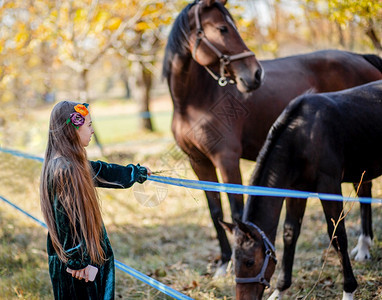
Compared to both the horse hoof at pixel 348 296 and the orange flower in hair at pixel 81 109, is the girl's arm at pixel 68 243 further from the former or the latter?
the horse hoof at pixel 348 296

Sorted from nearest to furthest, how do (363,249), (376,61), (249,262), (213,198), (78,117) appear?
(78,117) < (249,262) < (363,249) < (213,198) < (376,61)

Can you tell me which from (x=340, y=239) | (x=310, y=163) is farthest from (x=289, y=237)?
(x=310, y=163)

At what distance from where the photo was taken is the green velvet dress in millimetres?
2121

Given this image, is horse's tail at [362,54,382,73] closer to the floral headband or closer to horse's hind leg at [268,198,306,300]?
Result: horse's hind leg at [268,198,306,300]

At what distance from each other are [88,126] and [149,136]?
11.3 m

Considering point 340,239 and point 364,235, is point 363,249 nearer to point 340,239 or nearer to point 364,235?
point 364,235

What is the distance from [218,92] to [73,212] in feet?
7.44

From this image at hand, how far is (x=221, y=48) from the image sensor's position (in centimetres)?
371

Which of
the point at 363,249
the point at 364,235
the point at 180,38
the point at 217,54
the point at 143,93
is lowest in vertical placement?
the point at 363,249

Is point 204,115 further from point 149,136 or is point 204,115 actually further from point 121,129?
point 121,129

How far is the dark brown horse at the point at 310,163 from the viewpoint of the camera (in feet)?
8.71

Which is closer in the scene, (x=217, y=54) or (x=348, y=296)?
(x=348, y=296)

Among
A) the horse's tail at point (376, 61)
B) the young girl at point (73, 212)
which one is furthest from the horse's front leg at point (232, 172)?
the horse's tail at point (376, 61)

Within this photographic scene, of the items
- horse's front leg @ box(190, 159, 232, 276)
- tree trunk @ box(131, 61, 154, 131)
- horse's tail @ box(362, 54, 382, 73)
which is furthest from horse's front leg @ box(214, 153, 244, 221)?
tree trunk @ box(131, 61, 154, 131)
